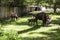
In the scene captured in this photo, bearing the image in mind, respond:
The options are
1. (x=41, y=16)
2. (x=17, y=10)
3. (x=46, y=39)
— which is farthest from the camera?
(x=17, y=10)

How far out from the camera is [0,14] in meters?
23.1

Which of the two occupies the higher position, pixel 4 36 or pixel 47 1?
pixel 4 36

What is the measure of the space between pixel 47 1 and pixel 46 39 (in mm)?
28290

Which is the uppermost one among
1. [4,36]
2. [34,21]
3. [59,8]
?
[4,36]

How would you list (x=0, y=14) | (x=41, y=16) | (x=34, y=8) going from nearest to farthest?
1. (x=41, y=16)
2. (x=0, y=14)
3. (x=34, y=8)

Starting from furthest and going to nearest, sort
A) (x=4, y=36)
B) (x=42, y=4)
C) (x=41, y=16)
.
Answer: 1. (x=42, y=4)
2. (x=41, y=16)
3. (x=4, y=36)

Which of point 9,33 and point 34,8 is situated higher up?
point 9,33

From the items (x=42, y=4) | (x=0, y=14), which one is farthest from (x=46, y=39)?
(x=42, y=4)

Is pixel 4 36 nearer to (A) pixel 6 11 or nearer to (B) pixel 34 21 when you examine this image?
(B) pixel 34 21

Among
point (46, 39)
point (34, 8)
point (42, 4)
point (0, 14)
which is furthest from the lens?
point (42, 4)

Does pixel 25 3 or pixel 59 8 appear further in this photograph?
pixel 59 8

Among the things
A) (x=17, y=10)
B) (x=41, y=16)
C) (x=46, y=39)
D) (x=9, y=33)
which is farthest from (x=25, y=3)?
(x=9, y=33)

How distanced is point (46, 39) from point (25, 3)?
19.0 metres

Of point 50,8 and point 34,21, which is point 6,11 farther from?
point 50,8
